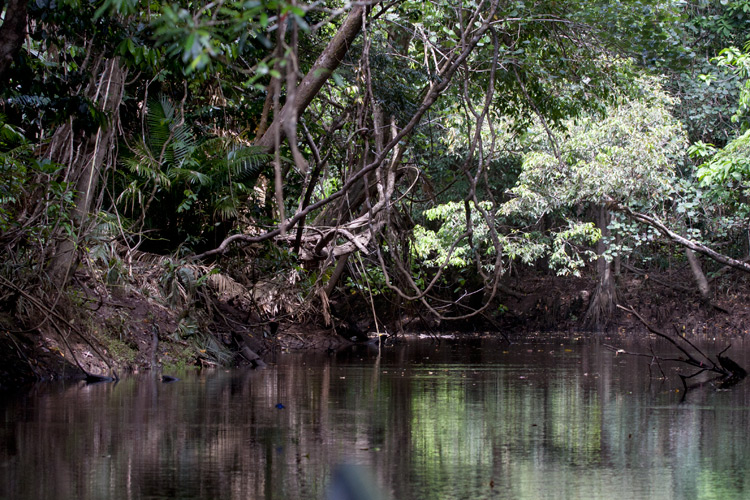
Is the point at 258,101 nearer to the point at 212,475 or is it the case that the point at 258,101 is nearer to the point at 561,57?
the point at 561,57

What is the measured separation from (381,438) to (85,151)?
6.48 meters

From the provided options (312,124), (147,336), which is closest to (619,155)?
(312,124)

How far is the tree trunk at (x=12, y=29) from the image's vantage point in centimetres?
625

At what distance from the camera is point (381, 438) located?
5.82 m

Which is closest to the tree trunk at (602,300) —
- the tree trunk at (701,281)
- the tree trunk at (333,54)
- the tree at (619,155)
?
the tree trunk at (701,281)

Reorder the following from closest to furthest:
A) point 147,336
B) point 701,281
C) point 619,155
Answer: point 147,336
point 619,155
point 701,281

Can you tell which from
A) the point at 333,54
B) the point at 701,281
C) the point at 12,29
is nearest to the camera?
the point at 12,29

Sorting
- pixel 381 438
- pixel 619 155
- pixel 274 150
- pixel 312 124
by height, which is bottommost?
pixel 381 438

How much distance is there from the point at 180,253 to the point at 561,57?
6216mm

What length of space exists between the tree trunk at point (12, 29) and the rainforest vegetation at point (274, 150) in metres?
0.02

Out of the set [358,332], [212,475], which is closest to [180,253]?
[358,332]

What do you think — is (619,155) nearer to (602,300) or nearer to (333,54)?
(602,300)

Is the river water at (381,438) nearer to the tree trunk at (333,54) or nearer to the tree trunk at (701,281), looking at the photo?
the tree trunk at (333,54)

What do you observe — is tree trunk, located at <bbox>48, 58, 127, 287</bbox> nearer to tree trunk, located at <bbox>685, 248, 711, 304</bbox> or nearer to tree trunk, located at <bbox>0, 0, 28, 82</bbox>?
tree trunk, located at <bbox>0, 0, 28, 82</bbox>
